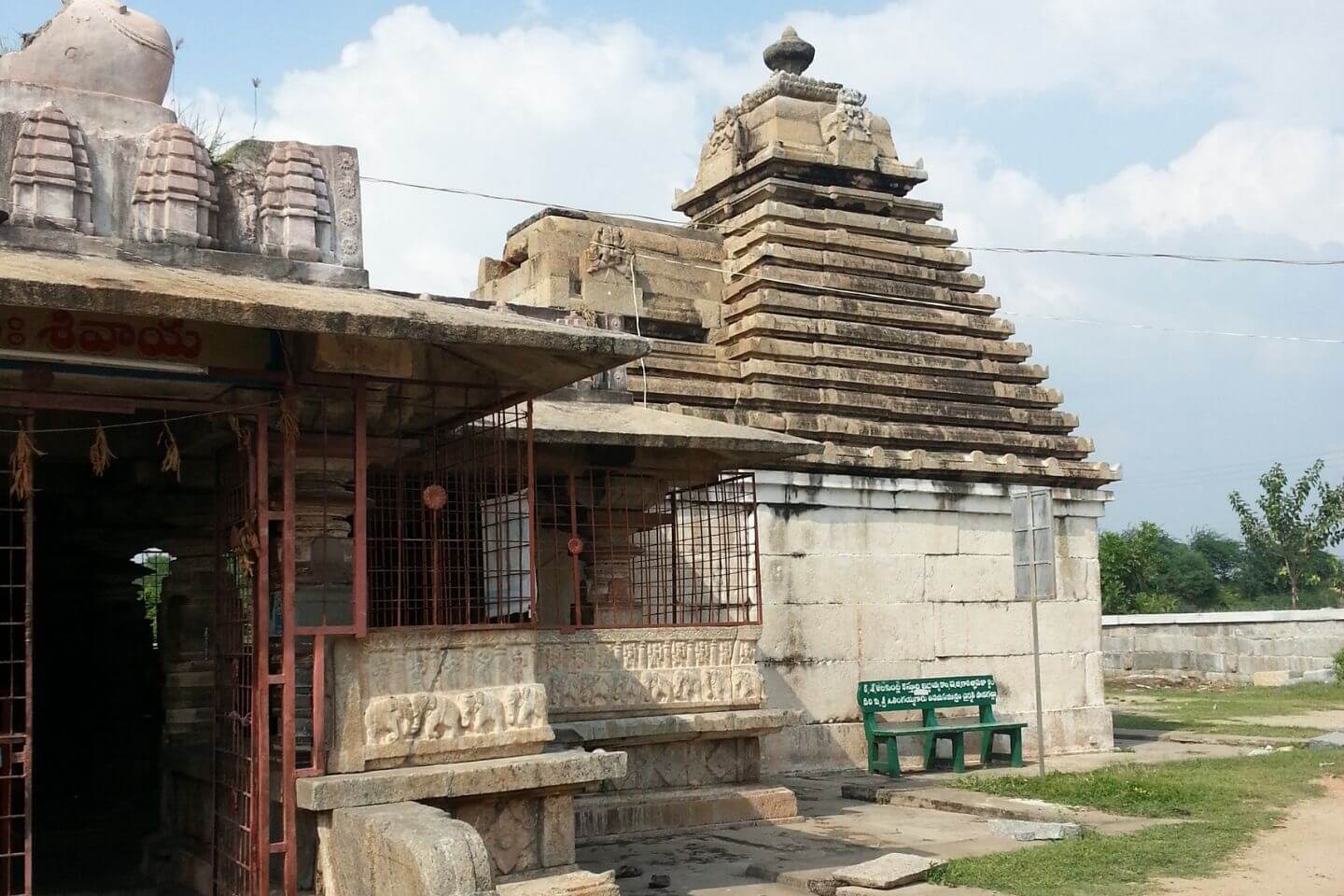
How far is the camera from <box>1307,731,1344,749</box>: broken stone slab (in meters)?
14.8

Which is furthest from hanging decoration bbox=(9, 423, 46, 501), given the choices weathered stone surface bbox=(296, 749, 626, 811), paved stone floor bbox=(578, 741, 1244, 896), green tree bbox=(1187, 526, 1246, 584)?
green tree bbox=(1187, 526, 1246, 584)

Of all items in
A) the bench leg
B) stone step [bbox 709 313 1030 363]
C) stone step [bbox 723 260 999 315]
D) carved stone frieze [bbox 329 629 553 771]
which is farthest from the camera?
stone step [bbox 723 260 999 315]

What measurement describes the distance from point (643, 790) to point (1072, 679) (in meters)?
6.84

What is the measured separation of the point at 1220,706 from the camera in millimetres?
21625

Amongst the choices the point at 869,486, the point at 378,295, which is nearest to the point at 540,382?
the point at 378,295

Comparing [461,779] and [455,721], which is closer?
[461,779]

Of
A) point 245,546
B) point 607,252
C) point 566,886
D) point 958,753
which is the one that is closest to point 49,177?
point 245,546

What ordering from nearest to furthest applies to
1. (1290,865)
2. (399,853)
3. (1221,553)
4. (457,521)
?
(399,853) → (457,521) → (1290,865) → (1221,553)

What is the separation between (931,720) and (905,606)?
1.28 metres

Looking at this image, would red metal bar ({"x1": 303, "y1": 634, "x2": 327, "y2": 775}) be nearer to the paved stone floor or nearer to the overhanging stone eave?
the paved stone floor

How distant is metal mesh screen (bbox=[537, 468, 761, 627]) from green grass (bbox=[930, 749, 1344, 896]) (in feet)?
10.2

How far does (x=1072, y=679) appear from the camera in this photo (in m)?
15.4

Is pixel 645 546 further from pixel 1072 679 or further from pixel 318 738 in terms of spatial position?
pixel 1072 679

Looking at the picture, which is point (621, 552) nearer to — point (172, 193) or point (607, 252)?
point (607, 252)
